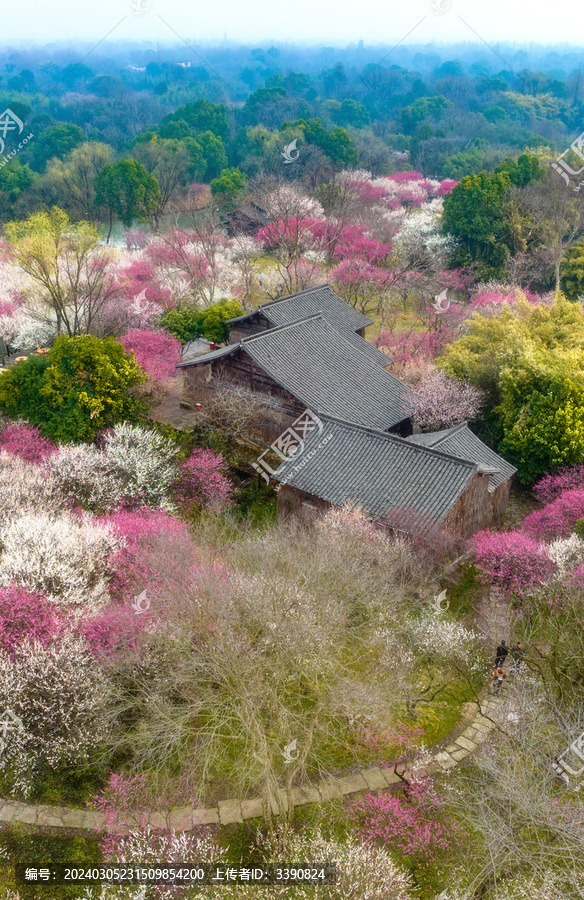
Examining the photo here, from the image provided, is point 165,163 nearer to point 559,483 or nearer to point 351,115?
point 351,115

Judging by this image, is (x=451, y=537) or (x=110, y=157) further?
(x=110, y=157)

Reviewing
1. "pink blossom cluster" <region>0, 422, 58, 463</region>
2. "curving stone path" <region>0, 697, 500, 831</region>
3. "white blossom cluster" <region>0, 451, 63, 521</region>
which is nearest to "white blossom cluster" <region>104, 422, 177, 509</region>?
"white blossom cluster" <region>0, 451, 63, 521</region>

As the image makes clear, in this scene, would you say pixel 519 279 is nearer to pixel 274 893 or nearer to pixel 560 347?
pixel 560 347

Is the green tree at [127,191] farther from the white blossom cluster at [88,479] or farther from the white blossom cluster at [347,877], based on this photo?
the white blossom cluster at [347,877]

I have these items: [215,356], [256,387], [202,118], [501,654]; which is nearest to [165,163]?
[202,118]

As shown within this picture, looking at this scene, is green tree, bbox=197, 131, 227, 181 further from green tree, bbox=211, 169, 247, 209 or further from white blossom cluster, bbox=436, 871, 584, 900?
white blossom cluster, bbox=436, 871, 584, 900

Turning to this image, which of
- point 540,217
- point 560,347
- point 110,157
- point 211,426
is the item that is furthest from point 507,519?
point 110,157
